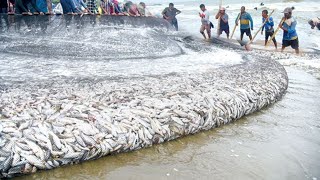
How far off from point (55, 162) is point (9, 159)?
0.44 m

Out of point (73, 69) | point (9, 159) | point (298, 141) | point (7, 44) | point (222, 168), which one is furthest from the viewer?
point (7, 44)

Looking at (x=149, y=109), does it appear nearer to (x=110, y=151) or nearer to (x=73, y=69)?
(x=110, y=151)

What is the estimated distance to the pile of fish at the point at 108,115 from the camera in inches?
137

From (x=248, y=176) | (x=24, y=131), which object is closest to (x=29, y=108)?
(x=24, y=131)

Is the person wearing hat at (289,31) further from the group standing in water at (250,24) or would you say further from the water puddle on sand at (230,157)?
the water puddle on sand at (230,157)

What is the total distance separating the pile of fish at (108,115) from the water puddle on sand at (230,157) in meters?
0.12

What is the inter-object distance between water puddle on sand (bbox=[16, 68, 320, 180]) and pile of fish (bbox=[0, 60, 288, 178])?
122 millimetres

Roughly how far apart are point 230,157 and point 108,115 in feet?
5.00

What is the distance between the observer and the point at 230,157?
13.5 ft

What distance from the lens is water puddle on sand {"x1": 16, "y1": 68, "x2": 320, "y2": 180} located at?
365cm

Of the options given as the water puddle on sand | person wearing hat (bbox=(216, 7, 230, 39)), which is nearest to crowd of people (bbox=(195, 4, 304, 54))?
person wearing hat (bbox=(216, 7, 230, 39))

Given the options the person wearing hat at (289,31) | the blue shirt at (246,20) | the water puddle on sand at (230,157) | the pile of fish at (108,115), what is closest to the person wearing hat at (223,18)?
the blue shirt at (246,20)

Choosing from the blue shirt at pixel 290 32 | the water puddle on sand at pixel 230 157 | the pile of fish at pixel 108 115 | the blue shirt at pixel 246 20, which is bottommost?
the water puddle on sand at pixel 230 157

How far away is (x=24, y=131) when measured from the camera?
354 centimetres
